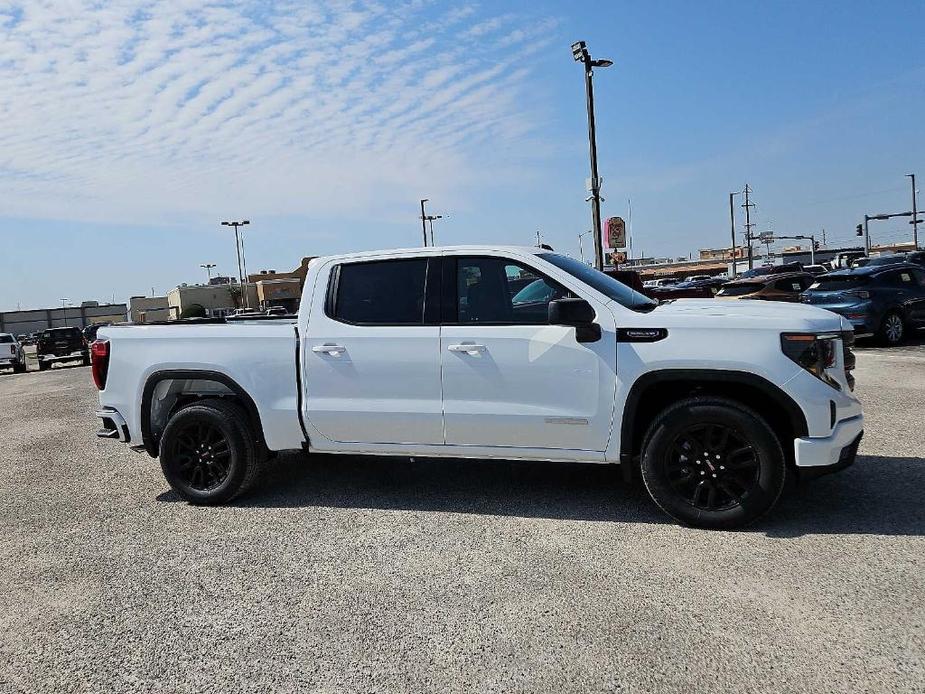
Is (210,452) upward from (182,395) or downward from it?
downward

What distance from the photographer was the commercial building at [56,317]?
87.8 m

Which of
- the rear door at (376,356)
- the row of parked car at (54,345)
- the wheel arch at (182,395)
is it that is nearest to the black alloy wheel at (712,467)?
the rear door at (376,356)

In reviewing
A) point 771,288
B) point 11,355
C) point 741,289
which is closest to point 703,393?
point 771,288

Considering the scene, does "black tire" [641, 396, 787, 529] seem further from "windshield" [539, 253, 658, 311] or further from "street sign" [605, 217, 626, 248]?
"street sign" [605, 217, 626, 248]

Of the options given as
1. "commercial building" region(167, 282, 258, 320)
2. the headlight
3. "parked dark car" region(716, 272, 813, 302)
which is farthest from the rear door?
"commercial building" region(167, 282, 258, 320)

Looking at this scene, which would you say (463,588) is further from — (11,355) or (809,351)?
(11,355)

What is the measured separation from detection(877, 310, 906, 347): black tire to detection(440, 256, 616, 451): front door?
12145 mm

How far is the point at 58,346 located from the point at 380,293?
2904 cm

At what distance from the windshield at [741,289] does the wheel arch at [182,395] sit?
16.7 metres

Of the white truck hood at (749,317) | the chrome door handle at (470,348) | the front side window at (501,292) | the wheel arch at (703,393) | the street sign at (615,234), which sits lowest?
the wheel arch at (703,393)

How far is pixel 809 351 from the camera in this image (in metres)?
4.28

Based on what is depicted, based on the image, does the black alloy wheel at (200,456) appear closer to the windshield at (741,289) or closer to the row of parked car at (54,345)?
the windshield at (741,289)

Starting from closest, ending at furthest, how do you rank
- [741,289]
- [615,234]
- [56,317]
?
[741,289]
[615,234]
[56,317]

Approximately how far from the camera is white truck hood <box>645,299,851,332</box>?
4340 mm
